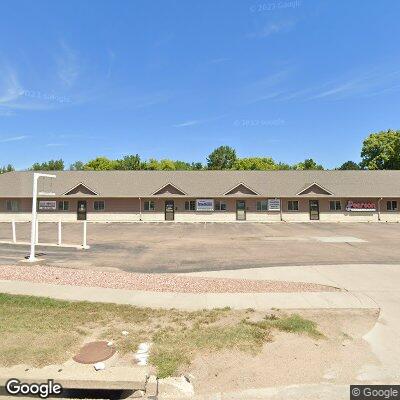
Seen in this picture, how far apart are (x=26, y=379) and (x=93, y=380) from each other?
3.32 ft

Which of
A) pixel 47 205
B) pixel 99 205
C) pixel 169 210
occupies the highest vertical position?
pixel 47 205

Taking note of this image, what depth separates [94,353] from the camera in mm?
5895

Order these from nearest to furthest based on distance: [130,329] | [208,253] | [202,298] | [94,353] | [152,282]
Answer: [94,353] → [130,329] → [202,298] → [152,282] → [208,253]

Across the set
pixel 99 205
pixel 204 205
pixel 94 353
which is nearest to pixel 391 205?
pixel 204 205

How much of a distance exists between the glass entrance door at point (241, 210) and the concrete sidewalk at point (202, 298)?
2833cm

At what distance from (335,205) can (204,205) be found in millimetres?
15180

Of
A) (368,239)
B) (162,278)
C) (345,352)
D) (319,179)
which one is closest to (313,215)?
(319,179)

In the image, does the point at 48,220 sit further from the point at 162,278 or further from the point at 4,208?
the point at 162,278

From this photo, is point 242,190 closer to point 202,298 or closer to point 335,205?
point 335,205

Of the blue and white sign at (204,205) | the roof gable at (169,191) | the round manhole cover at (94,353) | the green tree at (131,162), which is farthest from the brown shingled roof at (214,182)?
the green tree at (131,162)

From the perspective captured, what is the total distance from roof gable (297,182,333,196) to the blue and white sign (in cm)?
1008

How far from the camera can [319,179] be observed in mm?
41938

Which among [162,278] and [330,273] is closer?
[162,278]

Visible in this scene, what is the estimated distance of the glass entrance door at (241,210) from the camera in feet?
125
